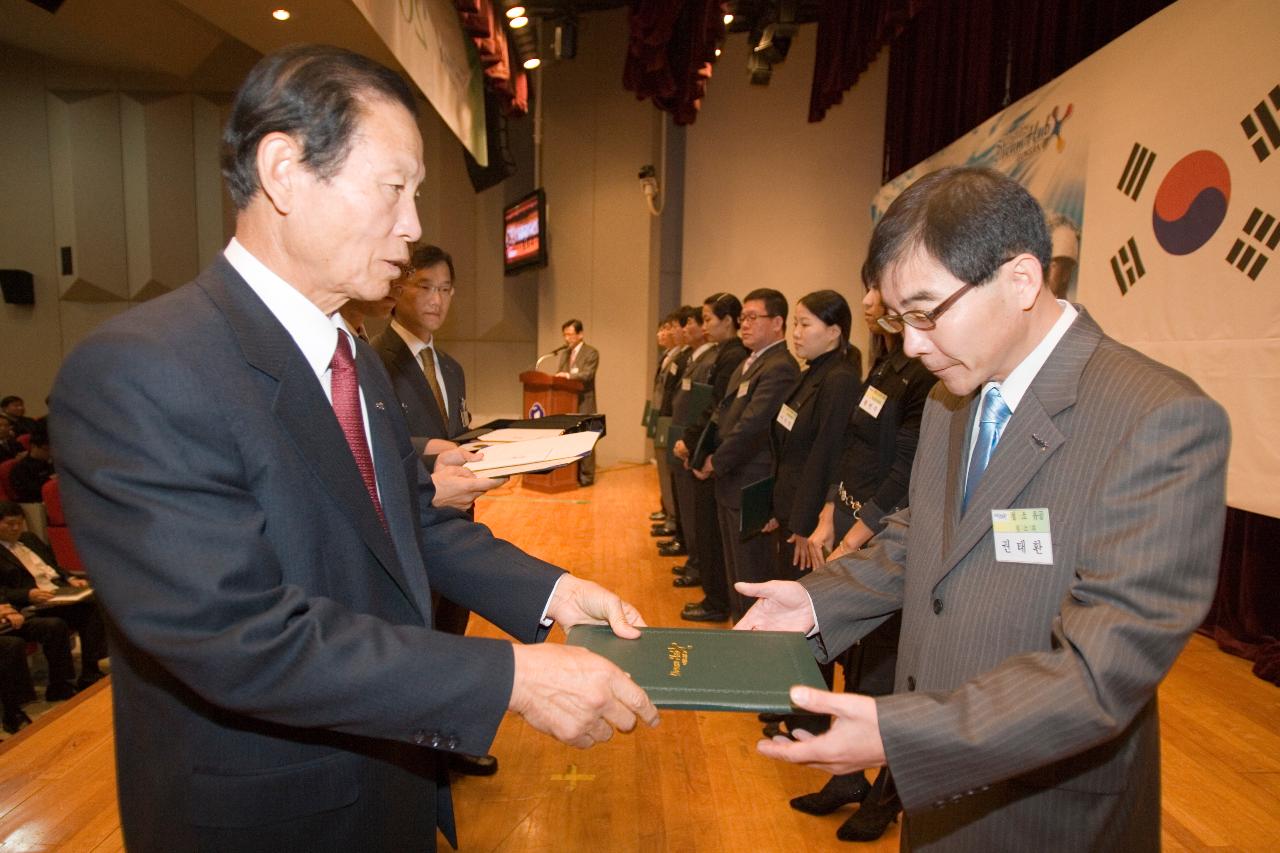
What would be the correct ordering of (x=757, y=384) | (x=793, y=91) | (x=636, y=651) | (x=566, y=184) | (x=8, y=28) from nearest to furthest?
(x=636, y=651) < (x=757, y=384) < (x=8, y=28) < (x=793, y=91) < (x=566, y=184)

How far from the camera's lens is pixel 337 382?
113 centimetres

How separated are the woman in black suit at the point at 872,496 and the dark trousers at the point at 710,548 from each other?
5.19ft

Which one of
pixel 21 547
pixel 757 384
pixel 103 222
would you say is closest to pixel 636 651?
pixel 757 384

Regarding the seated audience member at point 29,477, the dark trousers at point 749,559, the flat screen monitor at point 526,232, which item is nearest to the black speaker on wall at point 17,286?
the seated audience member at point 29,477

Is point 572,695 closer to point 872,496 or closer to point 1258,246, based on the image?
point 872,496

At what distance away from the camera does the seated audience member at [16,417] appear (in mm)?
6766

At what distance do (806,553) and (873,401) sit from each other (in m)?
0.76

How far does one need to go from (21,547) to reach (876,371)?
4.33 m

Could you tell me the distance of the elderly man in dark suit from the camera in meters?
0.86

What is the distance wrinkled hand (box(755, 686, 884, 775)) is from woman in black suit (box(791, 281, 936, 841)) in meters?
1.55

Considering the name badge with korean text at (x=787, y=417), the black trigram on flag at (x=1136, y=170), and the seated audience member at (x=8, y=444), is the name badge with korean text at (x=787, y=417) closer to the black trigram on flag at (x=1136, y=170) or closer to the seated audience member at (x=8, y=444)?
the black trigram on flag at (x=1136, y=170)

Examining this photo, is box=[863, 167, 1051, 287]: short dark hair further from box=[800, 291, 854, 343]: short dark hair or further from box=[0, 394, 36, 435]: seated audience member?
box=[0, 394, 36, 435]: seated audience member

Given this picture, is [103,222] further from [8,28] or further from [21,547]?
[21,547]

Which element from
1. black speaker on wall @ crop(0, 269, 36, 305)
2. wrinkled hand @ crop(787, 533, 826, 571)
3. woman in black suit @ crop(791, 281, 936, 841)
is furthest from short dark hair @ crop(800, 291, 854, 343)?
black speaker on wall @ crop(0, 269, 36, 305)
